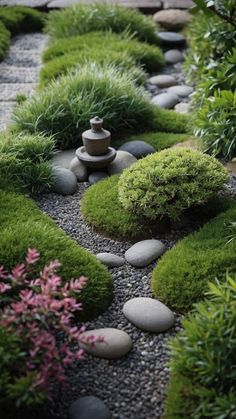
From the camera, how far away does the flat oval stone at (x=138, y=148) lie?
4.88 meters

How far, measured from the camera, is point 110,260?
12.3 ft

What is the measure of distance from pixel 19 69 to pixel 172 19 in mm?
2337

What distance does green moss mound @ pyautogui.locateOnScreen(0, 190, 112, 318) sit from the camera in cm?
339

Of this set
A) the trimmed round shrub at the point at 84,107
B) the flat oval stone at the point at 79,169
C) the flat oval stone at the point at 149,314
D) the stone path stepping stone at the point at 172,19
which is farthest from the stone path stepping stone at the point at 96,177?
the stone path stepping stone at the point at 172,19

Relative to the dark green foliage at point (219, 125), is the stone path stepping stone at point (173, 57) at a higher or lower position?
lower

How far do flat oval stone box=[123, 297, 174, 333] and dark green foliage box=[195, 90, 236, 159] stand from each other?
166 cm

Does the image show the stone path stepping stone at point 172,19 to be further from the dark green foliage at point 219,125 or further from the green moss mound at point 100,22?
the dark green foliage at point 219,125

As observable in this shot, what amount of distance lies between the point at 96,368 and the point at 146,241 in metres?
1.07

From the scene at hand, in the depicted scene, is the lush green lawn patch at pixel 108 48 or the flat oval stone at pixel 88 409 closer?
the flat oval stone at pixel 88 409

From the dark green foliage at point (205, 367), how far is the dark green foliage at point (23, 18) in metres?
6.44

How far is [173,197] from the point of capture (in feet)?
12.9

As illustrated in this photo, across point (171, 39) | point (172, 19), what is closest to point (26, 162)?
point (171, 39)

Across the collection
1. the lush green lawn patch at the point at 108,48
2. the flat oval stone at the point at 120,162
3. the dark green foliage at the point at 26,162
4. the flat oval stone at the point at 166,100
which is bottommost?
the flat oval stone at the point at 166,100

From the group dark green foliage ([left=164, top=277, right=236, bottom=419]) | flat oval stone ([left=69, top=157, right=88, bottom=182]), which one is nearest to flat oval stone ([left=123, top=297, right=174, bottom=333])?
dark green foliage ([left=164, top=277, right=236, bottom=419])
